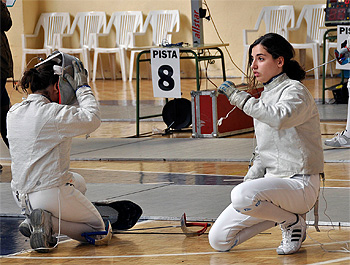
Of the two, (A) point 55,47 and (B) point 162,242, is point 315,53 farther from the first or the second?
(B) point 162,242

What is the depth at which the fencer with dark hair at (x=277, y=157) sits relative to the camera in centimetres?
319

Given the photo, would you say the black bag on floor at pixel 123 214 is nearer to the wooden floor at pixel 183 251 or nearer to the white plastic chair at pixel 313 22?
the wooden floor at pixel 183 251

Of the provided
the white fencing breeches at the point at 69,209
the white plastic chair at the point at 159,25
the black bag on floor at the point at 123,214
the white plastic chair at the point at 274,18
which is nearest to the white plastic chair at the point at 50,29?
the white plastic chair at the point at 159,25

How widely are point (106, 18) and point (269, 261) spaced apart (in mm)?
11584

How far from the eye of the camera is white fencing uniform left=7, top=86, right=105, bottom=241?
3451 mm

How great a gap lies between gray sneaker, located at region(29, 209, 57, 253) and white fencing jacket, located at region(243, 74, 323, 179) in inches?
40.7

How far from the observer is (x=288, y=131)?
3266 millimetres

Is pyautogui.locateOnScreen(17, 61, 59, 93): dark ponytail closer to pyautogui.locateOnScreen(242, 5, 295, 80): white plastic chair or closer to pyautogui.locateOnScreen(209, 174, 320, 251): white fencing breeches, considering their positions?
pyautogui.locateOnScreen(209, 174, 320, 251): white fencing breeches

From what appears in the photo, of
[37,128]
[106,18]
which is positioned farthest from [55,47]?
[37,128]

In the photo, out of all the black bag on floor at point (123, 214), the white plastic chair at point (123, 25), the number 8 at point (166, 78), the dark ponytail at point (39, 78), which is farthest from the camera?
the white plastic chair at point (123, 25)

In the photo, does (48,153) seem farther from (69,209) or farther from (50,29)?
(50,29)

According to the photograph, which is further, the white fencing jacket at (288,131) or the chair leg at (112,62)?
the chair leg at (112,62)

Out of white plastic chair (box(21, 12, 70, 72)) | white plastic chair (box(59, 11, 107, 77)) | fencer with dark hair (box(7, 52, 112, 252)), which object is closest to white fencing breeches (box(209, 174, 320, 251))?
fencer with dark hair (box(7, 52, 112, 252))

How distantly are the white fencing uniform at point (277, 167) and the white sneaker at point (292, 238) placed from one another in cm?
5
